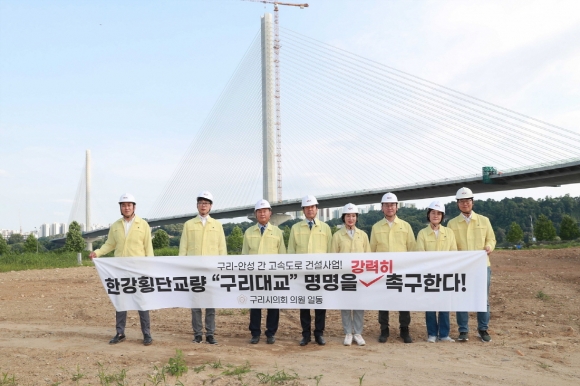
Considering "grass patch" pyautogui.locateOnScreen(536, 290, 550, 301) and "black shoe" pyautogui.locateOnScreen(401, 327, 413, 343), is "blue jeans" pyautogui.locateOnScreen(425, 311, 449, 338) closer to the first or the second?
"black shoe" pyautogui.locateOnScreen(401, 327, 413, 343)

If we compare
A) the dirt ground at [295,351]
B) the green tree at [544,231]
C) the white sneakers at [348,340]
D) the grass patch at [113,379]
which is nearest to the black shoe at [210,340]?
the dirt ground at [295,351]

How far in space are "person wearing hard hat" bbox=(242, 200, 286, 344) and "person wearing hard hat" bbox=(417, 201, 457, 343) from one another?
1767mm

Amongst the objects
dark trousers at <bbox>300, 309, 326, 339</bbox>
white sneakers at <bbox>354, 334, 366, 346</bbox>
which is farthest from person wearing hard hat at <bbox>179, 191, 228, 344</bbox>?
white sneakers at <bbox>354, 334, 366, 346</bbox>

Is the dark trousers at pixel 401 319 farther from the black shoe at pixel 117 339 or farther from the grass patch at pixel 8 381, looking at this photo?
the grass patch at pixel 8 381

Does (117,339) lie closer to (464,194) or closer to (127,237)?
(127,237)

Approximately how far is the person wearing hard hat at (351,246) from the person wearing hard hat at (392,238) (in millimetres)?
184

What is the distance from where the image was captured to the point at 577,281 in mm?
10375

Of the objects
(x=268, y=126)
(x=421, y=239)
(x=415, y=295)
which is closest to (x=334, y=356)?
(x=415, y=295)

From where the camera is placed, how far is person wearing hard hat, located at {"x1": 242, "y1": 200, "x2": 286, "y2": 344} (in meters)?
5.88

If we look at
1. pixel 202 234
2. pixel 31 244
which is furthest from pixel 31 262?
pixel 31 244

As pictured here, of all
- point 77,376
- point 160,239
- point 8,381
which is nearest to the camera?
point 8,381

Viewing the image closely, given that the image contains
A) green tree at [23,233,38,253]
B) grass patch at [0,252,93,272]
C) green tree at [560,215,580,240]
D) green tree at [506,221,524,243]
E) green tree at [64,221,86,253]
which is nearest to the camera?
grass patch at [0,252,93,272]

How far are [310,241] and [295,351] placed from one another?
1281 mm

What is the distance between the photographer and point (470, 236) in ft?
19.5
